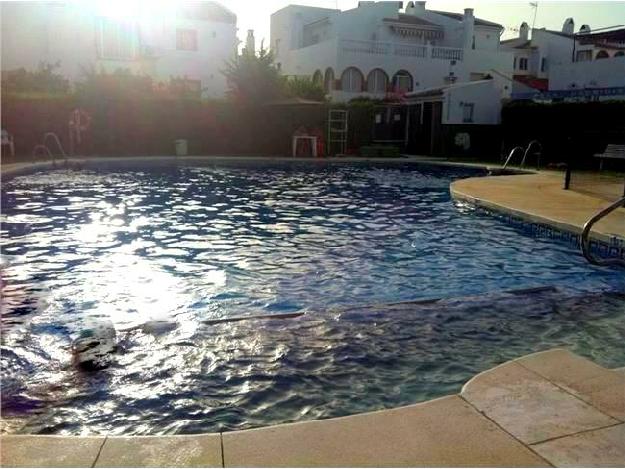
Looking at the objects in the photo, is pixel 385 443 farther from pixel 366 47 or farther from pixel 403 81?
pixel 403 81

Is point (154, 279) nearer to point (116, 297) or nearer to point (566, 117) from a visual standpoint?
point (116, 297)

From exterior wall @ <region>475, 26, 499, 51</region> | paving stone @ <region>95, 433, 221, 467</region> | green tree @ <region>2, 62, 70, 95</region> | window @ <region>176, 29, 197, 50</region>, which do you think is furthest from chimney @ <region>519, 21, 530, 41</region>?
paving stone @ <region>95, 433, 221, 467</region>

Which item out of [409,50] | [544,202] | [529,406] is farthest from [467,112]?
[529,406]

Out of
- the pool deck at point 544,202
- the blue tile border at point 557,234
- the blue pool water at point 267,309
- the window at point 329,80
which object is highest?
the window at point 329,80

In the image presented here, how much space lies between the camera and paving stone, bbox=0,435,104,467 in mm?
2697

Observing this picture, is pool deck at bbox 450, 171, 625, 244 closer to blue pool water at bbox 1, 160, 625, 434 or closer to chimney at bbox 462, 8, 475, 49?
blue pool water at bbox 1, 160, 625, 434

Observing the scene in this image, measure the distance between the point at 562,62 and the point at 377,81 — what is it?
1784 centimetres

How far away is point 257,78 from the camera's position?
27.2 metres

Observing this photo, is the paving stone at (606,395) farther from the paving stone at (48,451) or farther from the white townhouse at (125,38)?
the white townhouse at (125,38)

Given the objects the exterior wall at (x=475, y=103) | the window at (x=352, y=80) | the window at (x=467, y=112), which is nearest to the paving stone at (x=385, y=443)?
the exterior wall at (x=475, y=103)

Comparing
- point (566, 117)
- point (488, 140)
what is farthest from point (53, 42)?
point (566, 117)

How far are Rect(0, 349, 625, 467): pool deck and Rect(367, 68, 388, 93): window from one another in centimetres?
3476

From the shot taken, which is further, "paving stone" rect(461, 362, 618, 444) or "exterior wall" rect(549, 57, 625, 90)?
"exterior wall" rect(549, 57, 625, 90)

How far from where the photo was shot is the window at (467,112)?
2702cm
